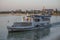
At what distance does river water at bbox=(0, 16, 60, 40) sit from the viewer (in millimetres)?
2397

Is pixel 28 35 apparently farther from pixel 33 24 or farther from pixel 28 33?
pixel 33 24

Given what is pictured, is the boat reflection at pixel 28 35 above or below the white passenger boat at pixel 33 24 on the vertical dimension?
below

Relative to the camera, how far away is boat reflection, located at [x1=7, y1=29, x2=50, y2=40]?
2.44 metres

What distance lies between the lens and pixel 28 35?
2.48m

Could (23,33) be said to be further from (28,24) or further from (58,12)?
(58,12)

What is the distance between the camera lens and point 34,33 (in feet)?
8.11

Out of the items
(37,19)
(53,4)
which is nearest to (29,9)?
(37,19)

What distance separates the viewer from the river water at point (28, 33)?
7.86 ft

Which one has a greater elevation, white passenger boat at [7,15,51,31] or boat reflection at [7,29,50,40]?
white passenger boat at [7,15,51,31]

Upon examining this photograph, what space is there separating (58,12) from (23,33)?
709mm

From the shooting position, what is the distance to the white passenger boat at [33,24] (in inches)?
94.7

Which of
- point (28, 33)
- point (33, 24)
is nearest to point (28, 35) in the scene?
point (28, 33)

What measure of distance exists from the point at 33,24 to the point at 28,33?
18 centimetres

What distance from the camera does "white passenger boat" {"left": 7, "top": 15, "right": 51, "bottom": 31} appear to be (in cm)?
240
